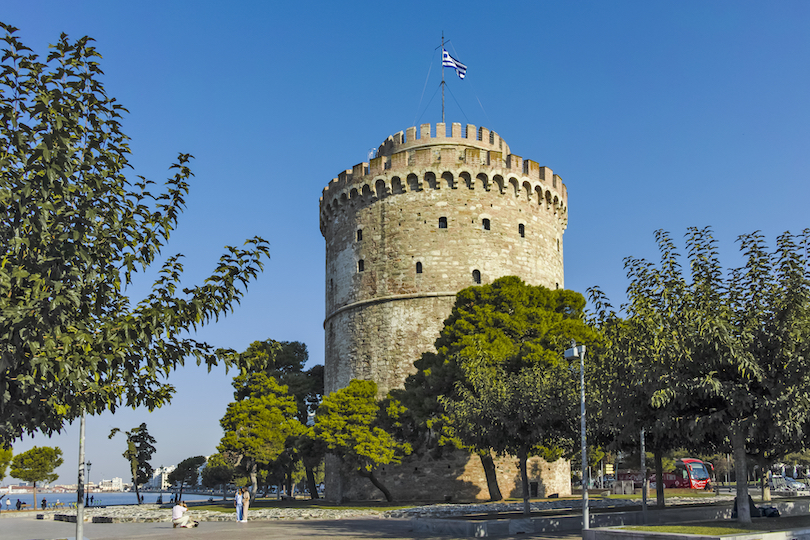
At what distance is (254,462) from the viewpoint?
3306 cm

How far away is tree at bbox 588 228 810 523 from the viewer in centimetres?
1343

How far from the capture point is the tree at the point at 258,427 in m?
32.3

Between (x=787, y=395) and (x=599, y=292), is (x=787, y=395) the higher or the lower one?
the lower one

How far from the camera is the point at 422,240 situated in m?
34.7

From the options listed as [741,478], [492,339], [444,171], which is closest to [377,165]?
[444,171]

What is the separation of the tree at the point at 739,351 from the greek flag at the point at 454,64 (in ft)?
78.8

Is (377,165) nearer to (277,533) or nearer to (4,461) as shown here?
(277,533)

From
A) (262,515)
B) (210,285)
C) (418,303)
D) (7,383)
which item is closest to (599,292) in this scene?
(210,285)

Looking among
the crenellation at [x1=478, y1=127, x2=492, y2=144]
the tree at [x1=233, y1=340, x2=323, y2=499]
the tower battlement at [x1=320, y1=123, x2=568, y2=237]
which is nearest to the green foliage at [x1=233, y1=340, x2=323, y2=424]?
the tree at [x1=233, y1=340, x2=323, y2=499]

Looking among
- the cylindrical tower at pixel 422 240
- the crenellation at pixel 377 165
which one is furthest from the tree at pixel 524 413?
the crenellation at pixel 377 165

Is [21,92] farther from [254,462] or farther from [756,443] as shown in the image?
[254,462]

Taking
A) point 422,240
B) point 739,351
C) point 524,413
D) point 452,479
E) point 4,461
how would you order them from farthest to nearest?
1. point 4,461
2. point 422,240
3. point 452,479
4. point 524,413
5. point 739,351

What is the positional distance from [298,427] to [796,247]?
25.1m

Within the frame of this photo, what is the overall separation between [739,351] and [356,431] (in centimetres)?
1803
